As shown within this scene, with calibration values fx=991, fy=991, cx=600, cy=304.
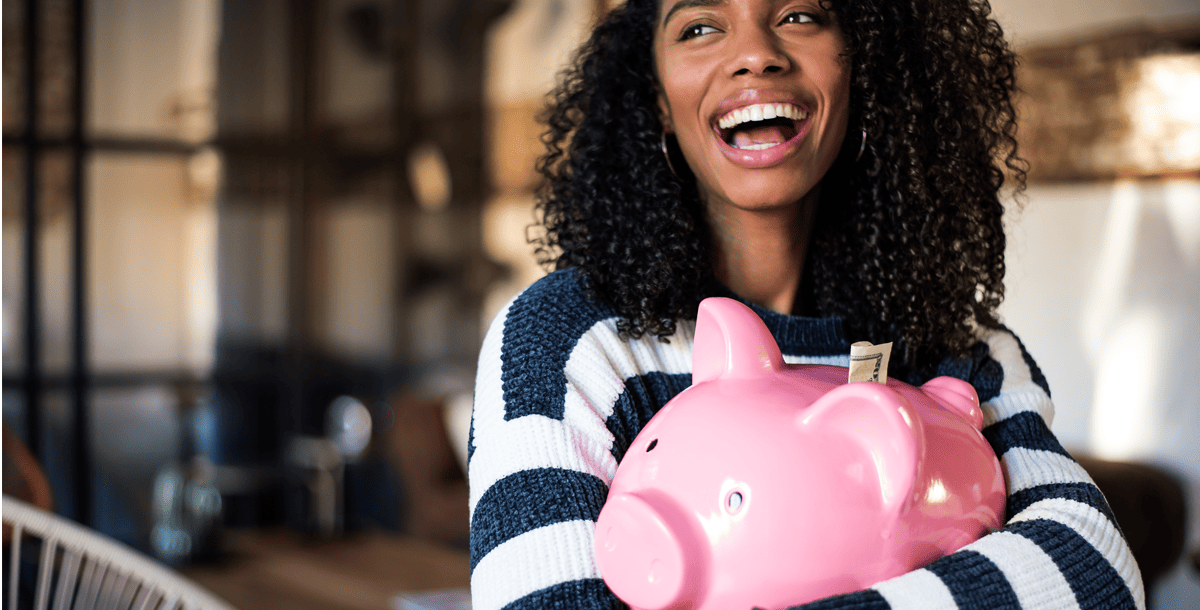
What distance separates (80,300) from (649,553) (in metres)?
4.80

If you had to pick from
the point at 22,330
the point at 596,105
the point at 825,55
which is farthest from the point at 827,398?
the point at 22,330

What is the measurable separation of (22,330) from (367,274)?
1.68 meters

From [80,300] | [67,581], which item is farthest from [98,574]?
[80,300]

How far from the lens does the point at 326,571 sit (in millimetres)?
4594

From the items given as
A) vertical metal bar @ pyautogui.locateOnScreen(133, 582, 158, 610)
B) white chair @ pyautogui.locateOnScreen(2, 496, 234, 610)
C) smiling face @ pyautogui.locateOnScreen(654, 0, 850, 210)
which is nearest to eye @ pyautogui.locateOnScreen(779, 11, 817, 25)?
smiling face @ pyautogui.locateOnScreen(654, 0, 850, 210)

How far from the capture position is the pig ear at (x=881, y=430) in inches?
29.3

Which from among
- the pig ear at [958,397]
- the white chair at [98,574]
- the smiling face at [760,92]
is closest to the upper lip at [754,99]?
the smiling face at [760,92]

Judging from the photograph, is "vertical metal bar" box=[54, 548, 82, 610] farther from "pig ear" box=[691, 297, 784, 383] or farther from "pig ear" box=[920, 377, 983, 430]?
"pig ear" box=[920, 377, 983, 430]

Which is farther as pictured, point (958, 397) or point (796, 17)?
point (796, 17)

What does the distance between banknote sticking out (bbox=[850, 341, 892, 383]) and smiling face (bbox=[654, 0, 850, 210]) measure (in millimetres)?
221

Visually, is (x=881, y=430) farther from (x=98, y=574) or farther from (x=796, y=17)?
(x=98, y=574)

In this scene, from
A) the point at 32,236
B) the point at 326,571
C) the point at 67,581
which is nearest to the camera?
the point at 67,581

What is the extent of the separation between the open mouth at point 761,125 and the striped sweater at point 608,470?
0.62 ft

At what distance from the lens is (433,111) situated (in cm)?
562
